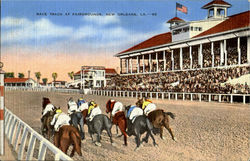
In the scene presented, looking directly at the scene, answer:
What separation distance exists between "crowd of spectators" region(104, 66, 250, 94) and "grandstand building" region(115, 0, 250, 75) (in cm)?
106

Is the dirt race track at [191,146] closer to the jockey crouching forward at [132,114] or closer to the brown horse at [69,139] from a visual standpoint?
the jockey crouching forward at [132,114]

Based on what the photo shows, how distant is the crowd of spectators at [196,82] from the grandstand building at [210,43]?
106 centimetres

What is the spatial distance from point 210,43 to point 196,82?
6.76 metres

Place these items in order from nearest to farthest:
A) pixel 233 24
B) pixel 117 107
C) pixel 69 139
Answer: pixel 69 139 < pixel 117 107 < pixel 233 24

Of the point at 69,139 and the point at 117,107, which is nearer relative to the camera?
the point at 69,139

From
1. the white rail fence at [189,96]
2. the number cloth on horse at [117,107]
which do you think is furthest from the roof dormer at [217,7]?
the number cloth on horse at [117,107]

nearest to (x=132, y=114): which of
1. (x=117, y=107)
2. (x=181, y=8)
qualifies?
(x=117, y=107)

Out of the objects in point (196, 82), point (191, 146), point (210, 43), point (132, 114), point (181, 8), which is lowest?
point (191, 146)

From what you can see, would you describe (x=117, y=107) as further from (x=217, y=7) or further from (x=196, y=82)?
(x=217, y=7)

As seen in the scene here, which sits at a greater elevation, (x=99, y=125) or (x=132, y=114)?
(x=132, y=114)

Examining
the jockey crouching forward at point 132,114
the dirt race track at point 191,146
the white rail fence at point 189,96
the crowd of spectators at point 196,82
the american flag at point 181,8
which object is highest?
the american flag at point 181,8

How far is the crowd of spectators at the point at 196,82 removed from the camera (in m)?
17.6

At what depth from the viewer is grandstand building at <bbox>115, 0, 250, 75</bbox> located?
21036mm

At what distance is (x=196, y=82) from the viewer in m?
19.9
